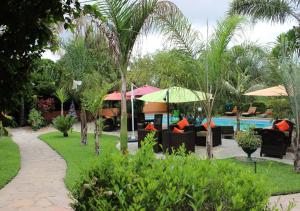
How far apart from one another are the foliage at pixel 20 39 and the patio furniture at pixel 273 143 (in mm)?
8304

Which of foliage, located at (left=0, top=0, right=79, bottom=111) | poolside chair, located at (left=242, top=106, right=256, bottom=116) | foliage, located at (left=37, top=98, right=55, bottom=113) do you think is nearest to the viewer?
foliage, located at (left=0, top=0, right=79, bottom=111)

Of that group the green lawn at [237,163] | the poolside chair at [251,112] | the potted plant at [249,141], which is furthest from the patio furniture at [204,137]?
the poolside chair at [251,112]

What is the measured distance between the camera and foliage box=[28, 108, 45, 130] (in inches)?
877

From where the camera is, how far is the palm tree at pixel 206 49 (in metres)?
7.91

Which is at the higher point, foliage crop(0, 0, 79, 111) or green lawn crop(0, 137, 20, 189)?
foliage crop(0, 0, 79, 111)

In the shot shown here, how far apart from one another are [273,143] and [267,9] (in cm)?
562

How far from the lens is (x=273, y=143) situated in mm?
10312

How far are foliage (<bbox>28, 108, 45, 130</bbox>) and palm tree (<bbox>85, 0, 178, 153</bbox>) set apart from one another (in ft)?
48.5

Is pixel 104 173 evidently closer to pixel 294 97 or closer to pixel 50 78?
pixel 294 97

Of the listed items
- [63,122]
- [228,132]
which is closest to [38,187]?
[228,132]

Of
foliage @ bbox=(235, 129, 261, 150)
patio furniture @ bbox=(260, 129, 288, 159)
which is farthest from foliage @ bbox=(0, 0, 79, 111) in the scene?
patio furniture @ bbox=(260, 129, 288, 159)

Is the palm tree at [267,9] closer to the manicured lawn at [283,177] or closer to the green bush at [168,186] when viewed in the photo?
the manicured lawn at [283,177]

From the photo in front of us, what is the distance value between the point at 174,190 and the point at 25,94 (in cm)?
155

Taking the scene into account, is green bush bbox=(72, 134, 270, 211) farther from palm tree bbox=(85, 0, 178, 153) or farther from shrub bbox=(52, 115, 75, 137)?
shrub bbox=(52, 115, 75, 137)
